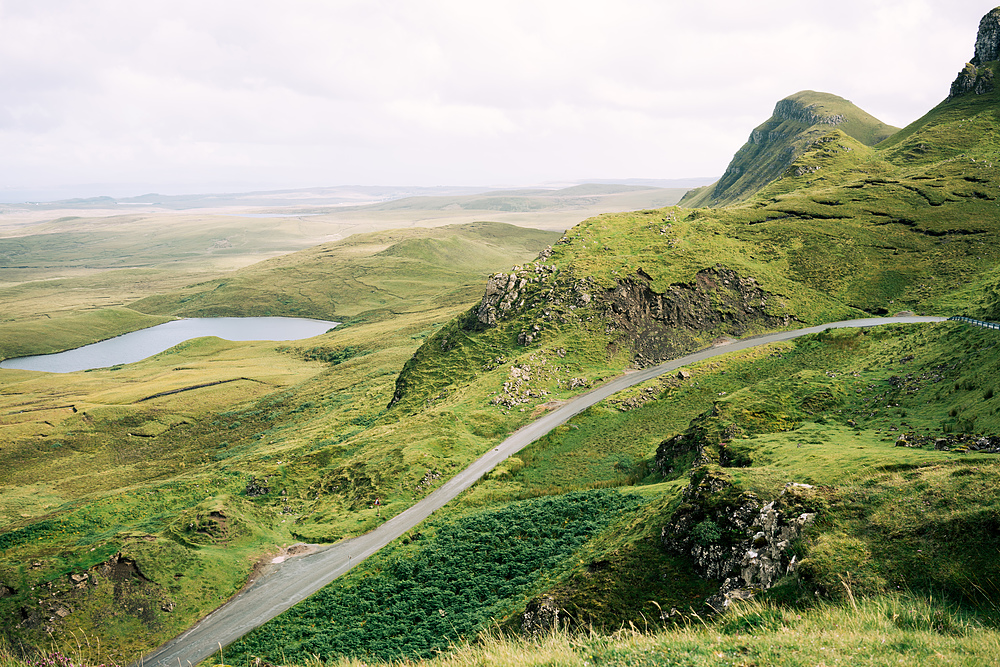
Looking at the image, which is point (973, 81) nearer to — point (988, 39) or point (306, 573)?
point (988, 39)

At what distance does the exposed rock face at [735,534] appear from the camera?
2033 cm

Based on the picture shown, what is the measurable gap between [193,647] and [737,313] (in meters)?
78.2

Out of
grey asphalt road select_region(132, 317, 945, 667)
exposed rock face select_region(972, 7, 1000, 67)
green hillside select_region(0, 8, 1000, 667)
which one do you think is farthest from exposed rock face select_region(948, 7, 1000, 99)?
grey asphalt road select_region(132, 317, 945, 667)

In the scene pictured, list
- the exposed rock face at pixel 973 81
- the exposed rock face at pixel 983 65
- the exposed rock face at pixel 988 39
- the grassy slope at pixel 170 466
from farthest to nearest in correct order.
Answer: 1. the exposed rock face at pixel 988 39
2. the exposed rock face at pixel 983 65
3. the exposed rock face at pixel 973 81
4. the grassy slope at pixel 170 466

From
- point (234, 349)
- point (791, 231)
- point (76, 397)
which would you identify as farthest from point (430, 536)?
point (234, 349)

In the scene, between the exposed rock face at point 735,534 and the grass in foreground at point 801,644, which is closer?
the grass in foreground at point 801,644

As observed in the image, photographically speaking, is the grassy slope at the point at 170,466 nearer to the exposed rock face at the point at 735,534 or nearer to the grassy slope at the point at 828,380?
the grassy slope at the point at 828,380

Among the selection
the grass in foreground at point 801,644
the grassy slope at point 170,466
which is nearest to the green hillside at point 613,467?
the grass in foreground at point 801,644

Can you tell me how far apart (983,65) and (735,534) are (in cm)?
20111

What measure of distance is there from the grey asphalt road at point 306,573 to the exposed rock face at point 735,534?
26.8m

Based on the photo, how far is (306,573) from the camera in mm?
40969

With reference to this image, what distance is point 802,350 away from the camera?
224ft

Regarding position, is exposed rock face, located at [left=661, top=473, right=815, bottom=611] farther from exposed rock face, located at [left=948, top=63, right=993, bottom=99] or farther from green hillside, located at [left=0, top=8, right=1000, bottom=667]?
exposed rock face, located at [left=948, top=63, right=993, bottom=99]

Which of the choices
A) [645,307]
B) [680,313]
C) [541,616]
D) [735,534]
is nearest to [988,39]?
[680,313]
